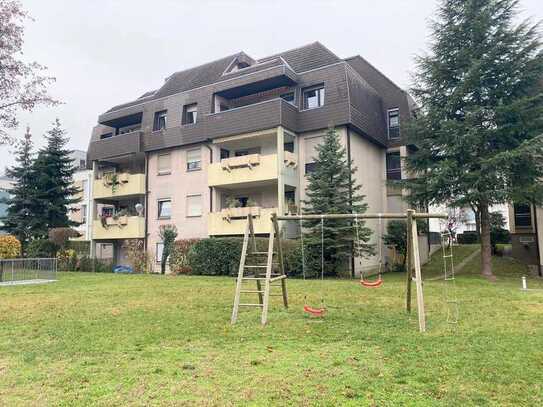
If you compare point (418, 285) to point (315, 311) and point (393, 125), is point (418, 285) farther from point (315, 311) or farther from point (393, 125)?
point (393, 125)

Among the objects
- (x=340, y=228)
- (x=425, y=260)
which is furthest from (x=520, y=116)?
(x=425, y=260)

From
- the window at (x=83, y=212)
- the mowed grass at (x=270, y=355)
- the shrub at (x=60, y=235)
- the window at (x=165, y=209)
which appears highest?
the window at (x=83, y=212)

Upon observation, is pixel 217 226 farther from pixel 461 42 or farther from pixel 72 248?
pixel 461 42

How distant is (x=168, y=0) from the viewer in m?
13.5

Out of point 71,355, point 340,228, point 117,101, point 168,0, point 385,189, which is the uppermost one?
point 117,101

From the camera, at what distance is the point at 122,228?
28078mm

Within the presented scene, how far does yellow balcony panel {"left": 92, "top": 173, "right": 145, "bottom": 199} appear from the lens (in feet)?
93.0

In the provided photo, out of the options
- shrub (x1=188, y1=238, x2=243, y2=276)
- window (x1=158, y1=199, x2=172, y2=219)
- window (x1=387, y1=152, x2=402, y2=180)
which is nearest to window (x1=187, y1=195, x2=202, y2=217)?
window (x1=158, y1=199, x2=172, y2=219)

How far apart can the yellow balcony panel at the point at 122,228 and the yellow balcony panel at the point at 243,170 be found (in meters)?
6.54

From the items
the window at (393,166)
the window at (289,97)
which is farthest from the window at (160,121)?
the window at (393,166)

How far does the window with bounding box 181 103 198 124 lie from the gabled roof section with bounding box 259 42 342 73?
21.1 feet

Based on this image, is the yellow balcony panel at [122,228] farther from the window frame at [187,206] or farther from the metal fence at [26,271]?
the metal fence at [26,271]

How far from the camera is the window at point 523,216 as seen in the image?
2447 centimetres

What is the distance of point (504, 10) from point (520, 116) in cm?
494
